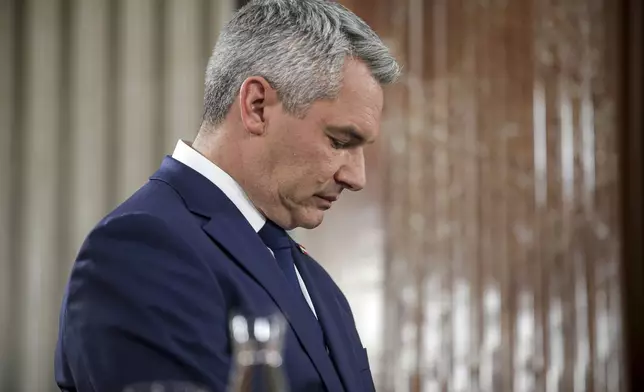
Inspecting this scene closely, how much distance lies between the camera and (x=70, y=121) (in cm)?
285

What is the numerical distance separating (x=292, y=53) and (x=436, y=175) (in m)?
1.78

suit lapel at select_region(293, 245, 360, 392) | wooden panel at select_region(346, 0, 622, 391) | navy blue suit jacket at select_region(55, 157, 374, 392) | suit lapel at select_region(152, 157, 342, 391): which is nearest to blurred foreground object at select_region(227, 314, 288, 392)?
navy blue suit jacket at select_region(55, 157, 374, 392)

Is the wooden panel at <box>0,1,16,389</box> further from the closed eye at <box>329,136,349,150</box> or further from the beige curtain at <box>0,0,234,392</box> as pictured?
the closed eye at <box>329,136,349,150</box>

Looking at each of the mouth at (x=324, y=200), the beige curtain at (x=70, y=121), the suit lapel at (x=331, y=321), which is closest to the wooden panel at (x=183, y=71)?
the beige curtain at (x=70, y=121)

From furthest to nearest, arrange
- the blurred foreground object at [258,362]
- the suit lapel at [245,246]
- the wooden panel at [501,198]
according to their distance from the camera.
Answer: the wooden panel at [501,198]
the suit lapel at [245,246]
the blurred foreground object at [258,362]

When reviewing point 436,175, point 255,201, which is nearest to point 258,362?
point 255,201

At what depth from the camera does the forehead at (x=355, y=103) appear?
1529 millimetres

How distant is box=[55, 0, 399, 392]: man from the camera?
128 centimetres

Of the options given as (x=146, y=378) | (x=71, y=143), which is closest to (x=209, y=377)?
(x=146, y=378)

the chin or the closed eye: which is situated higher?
the closed eye

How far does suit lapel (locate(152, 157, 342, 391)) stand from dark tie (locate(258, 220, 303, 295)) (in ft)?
0.24

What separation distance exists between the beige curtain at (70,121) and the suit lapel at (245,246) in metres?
1.41

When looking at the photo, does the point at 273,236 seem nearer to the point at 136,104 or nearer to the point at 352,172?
the point at 352,172

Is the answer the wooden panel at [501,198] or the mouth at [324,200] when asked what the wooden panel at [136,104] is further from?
the mouth at [324,200]
